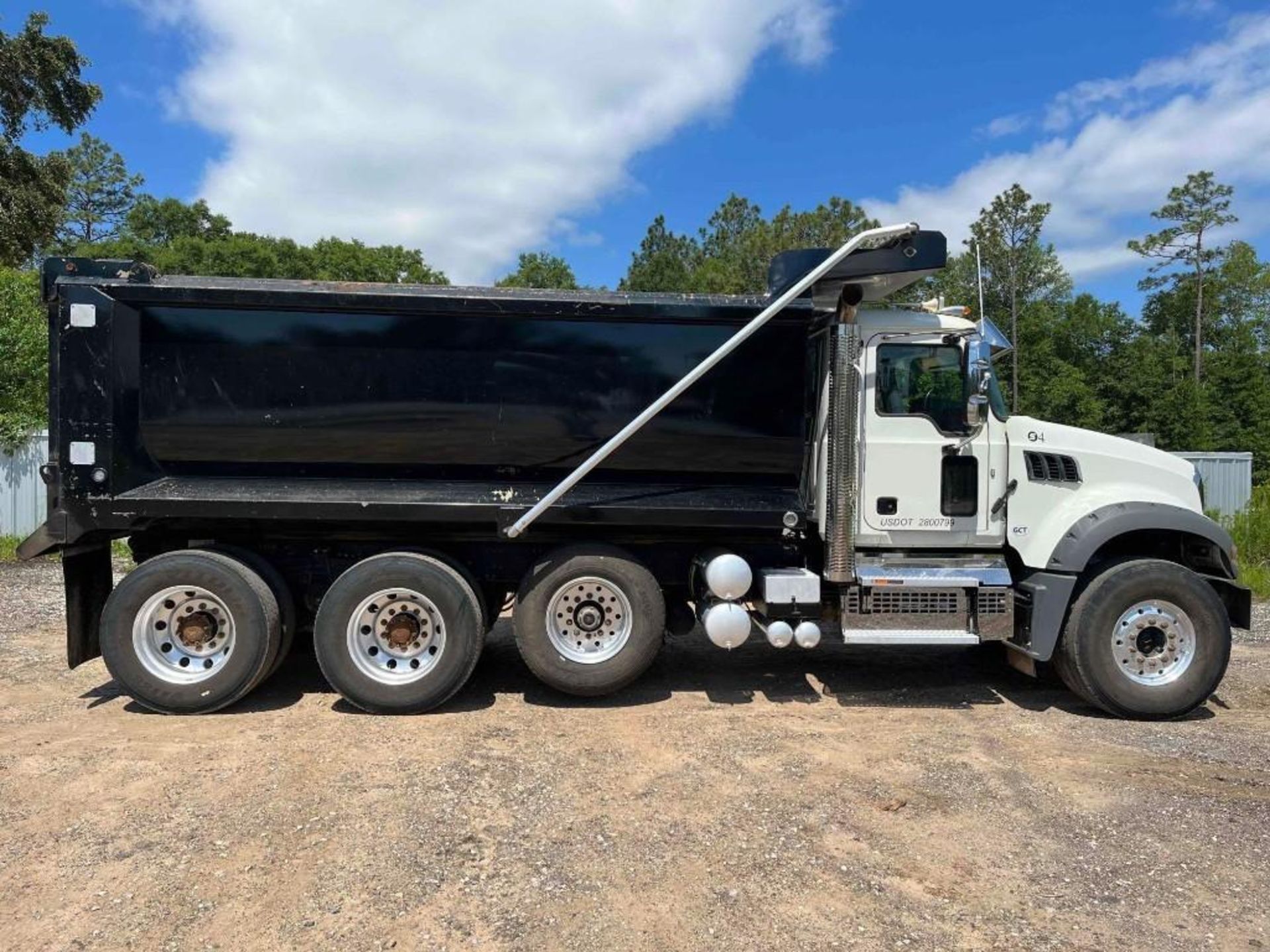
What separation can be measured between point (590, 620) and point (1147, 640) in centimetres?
378

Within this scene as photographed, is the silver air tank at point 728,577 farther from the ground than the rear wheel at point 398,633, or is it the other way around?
the silver air tank at point 728,577

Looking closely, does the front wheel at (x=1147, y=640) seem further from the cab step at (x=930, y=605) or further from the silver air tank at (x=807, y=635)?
the silver air tank at (x=807, y=635)

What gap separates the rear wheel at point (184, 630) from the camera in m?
5.48

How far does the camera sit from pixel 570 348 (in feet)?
18.5

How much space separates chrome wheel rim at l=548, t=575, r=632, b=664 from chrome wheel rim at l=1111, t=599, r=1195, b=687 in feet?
10.8

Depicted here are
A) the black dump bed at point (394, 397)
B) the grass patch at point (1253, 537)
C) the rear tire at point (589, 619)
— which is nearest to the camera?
the black dump bed at point (394, 397)

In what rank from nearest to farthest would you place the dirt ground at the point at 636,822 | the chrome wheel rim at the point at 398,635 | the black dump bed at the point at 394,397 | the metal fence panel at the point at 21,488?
1. the dirt ground at the point at 636,822
2. the black dump bed at the point at 394,397
3. the chrome wheel rim at the point at 398,635
4. the metal fence panel at the point at 21,488

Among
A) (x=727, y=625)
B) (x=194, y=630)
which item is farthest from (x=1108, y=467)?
(x=194, y=630)

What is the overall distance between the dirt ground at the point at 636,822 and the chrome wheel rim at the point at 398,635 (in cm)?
33

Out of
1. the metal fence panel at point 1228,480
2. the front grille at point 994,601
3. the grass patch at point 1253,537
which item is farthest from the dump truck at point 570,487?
the metal fence panel at point 1228,480

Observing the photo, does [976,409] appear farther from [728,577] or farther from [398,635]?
[398,635]

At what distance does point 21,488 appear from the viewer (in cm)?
1412

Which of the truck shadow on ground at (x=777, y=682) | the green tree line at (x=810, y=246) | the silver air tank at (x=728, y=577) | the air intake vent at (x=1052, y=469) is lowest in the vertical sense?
the truck shadow on ground at (x=777, y=682)

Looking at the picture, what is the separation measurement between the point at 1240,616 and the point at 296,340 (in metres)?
6.74
